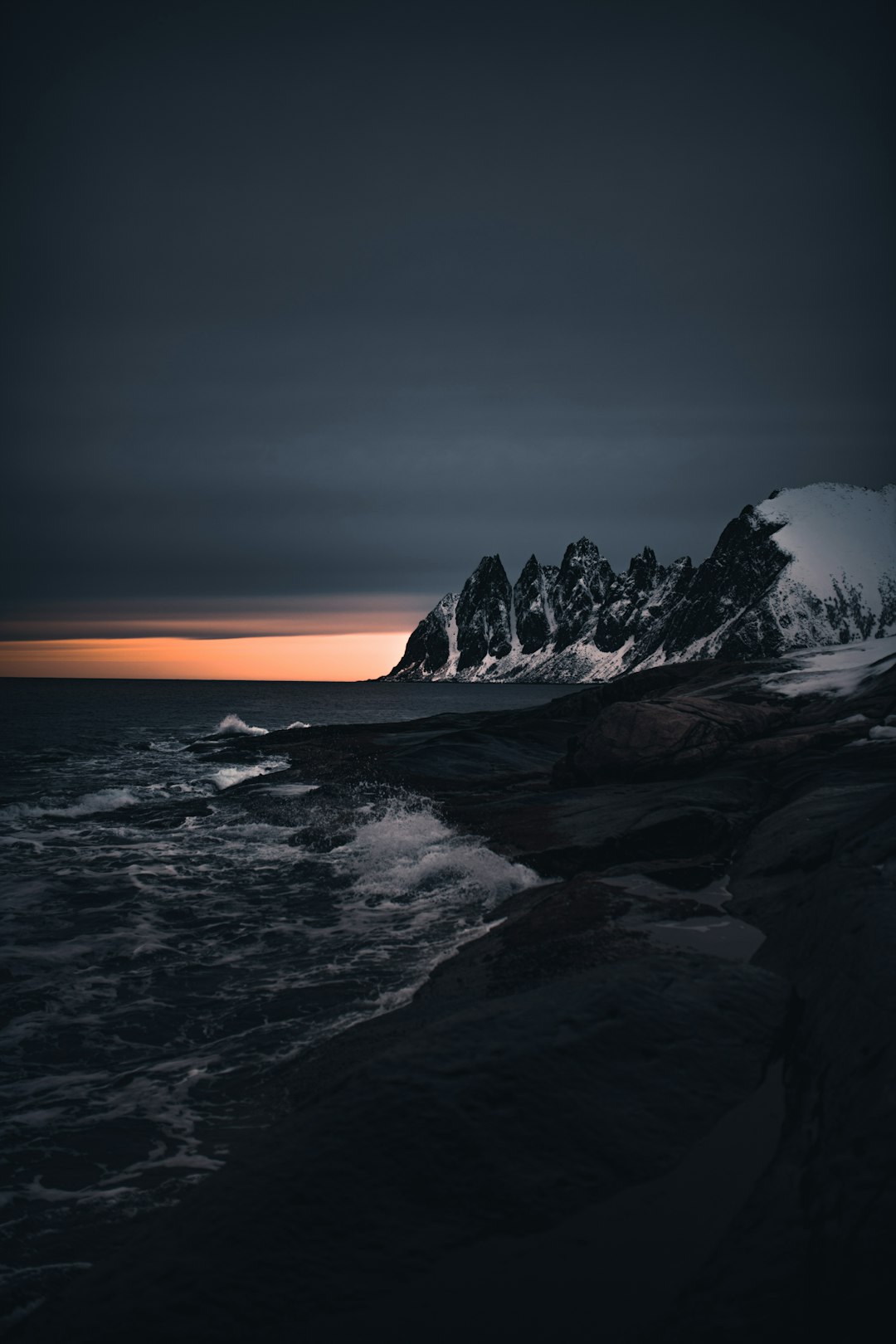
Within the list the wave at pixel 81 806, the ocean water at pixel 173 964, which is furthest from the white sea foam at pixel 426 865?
the wave at pixel 81 806

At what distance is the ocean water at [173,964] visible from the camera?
598 cm

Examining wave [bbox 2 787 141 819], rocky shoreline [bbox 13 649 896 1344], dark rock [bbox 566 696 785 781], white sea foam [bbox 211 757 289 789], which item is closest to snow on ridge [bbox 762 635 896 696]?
dark rock [bbox 566 696 785 781]

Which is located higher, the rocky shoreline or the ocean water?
the rocky shoreline

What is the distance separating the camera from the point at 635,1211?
A: 454 centimetres

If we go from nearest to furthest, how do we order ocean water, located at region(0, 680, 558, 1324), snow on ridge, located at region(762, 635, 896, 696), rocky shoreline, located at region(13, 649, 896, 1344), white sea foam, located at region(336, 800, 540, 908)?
rocky shoreline, located at region(13, 649, 896, 1344) < ocean water, located at region(0, 680, 558, 1324) < white sea foam, located at region(336, 800, 540, 908) < snow on ridge, located at region(762, 635, 896, 696)

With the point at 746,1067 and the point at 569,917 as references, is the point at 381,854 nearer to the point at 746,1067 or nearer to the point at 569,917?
the point at 569,917

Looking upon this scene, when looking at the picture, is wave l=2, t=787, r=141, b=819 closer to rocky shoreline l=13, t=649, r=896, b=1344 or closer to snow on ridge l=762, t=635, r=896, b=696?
rocky shoreline l=13, t=649, r=896, b=1344

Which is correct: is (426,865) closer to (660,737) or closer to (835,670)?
(660,737)

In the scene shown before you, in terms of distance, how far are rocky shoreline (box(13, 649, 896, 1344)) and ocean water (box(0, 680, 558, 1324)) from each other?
0.73 m

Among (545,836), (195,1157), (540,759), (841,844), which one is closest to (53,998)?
(195,1157)

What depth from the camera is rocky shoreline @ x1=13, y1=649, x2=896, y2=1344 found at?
3.81 meters

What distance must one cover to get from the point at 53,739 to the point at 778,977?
60437 millimetres

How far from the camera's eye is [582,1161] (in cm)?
483

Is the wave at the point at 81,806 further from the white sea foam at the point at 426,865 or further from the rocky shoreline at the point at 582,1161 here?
the rocky shoreline at the point at 582,1161
